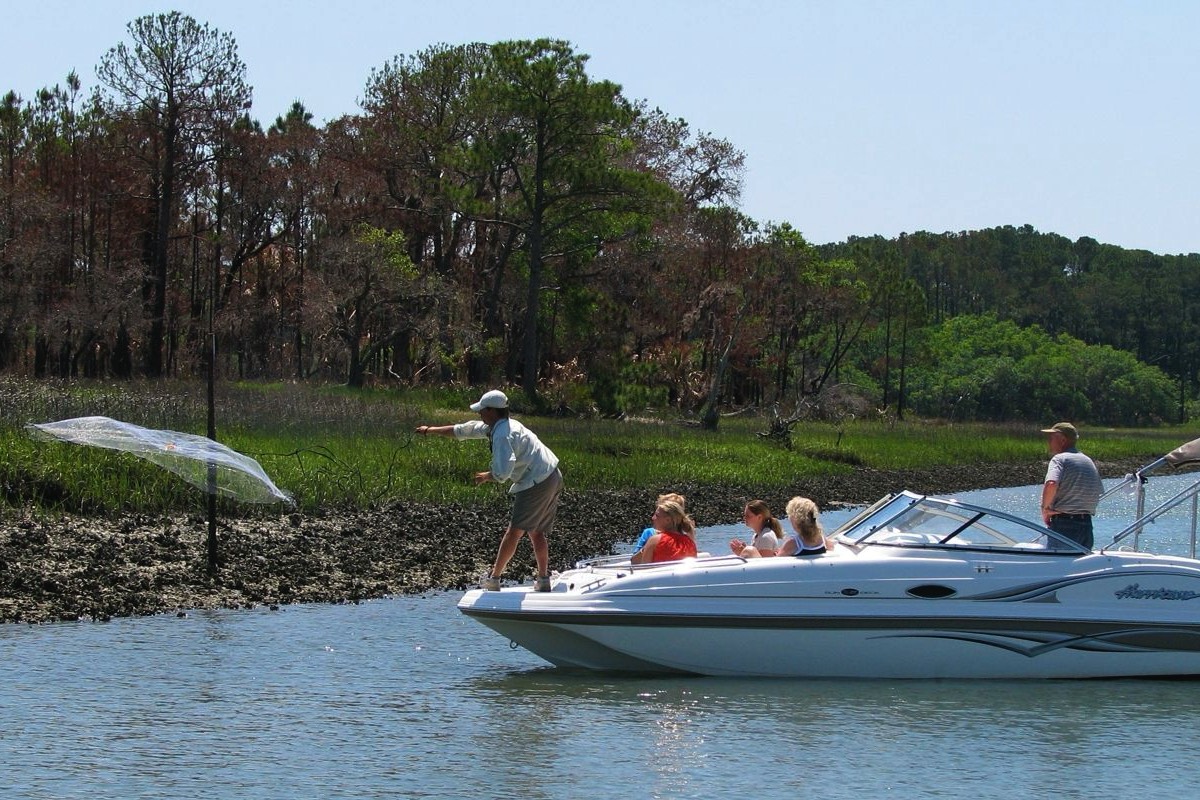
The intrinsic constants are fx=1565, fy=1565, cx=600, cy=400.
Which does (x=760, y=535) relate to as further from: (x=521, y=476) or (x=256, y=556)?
(x=256, y=556)

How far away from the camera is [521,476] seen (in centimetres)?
1404

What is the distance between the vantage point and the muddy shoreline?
55.1 ft

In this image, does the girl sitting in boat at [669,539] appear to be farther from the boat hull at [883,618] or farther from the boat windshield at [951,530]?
the boat windshield at [951,530]

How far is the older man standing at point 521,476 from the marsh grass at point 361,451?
8603mm

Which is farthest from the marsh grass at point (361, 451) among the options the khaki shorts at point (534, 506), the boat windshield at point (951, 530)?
the boat windshield at point (951, 530)

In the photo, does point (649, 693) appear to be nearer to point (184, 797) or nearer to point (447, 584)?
point (184, 797)

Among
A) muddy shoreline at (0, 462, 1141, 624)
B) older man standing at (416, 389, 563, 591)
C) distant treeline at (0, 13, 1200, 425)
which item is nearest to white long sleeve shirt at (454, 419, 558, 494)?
older man standing at (416, 389, 563, 591)

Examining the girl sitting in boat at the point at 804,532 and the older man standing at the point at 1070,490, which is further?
the older man standing at the point at 1070,490

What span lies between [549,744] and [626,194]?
129 ft

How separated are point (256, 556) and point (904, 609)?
940 centimetres

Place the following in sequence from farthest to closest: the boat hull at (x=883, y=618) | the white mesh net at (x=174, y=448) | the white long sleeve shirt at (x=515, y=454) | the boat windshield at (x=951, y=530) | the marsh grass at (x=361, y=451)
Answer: the marsh grass at (x=361, y=451) < the white mesh net at (x=174, y=448) < the white long sleeve shirt at (x=515, y=454) < the boat windshield at (x=951, y=530) < the boat hull at (x=883, y=618)

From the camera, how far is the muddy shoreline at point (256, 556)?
16797 mm

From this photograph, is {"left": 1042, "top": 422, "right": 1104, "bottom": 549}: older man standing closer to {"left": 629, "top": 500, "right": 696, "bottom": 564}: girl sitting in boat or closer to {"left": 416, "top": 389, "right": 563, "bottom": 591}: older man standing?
{"left": 629, "top": 500, "right": 696, "bottom": 564}: girl sitting in boat

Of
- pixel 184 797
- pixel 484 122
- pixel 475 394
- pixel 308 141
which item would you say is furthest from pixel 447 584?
pixel 308 141
